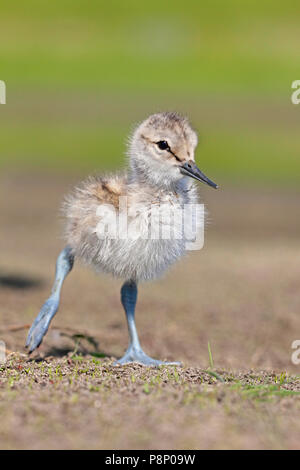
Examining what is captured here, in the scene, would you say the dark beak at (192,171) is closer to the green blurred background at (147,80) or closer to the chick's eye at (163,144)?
the chick's eye at (163,144)

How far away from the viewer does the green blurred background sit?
1622cm

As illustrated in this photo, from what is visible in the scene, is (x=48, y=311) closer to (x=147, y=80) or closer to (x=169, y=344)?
(x=169, y=344)

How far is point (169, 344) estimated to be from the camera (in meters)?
5.14

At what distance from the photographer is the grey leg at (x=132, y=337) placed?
374cm

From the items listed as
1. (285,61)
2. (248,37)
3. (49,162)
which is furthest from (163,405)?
(248,37)

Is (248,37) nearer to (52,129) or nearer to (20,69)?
(20,69)

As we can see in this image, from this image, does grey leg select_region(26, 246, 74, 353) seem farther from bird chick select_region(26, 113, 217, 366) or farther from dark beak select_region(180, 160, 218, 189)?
dark beak select_region(180, 160, 218, 189)

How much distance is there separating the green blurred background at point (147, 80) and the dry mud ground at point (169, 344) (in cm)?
202

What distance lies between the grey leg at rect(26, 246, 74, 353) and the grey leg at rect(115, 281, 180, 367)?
0.33 m

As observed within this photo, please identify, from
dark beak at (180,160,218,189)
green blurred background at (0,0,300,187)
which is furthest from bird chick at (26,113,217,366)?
green blurred background at (0,0,300,187)

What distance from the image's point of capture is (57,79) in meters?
25.2

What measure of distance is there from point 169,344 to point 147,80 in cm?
2077

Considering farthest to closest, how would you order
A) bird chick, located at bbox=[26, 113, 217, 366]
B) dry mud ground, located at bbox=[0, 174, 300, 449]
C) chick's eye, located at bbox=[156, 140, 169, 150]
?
chick's eye, located at bbox=[156, 140, 169, 150]
bird chick, located at bbox=[26, 113, 217, 366]
dry mud ground, located at bbox=[0, 174, 300, 449]

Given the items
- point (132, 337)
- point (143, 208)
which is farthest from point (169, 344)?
point (143, 208)
